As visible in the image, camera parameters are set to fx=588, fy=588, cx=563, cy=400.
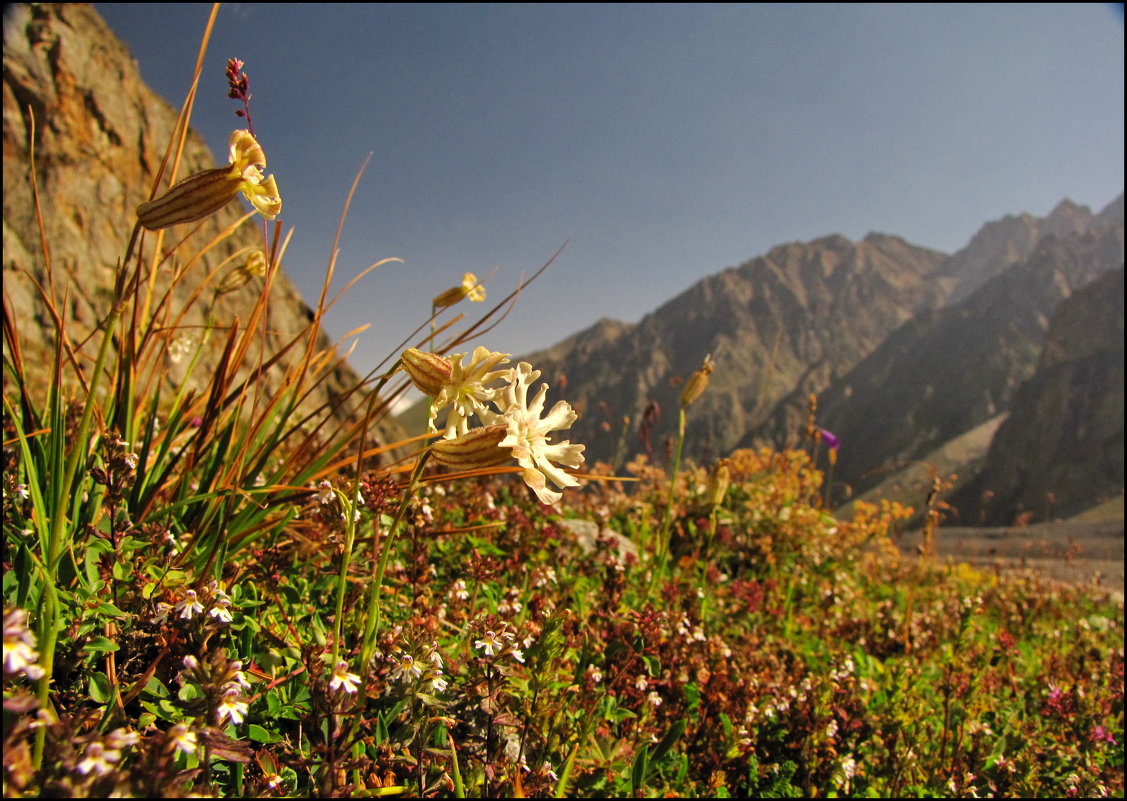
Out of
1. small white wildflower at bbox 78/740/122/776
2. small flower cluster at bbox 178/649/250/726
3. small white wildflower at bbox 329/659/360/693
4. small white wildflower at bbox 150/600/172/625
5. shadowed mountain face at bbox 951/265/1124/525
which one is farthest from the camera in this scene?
shadowed mountain face at bbox 951/265/1124/525

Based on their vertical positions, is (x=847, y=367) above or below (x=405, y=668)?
above

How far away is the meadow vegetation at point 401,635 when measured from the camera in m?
1.17

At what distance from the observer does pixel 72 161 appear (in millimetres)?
8578

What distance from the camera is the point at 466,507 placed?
3.22 m

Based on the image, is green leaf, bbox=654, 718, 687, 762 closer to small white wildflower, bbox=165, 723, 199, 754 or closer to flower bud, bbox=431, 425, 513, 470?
flower bud, bbox=431, 425, 513, 470

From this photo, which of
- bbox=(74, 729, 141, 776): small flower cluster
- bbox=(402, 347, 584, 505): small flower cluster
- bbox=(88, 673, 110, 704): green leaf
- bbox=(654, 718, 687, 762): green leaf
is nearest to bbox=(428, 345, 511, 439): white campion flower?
bbox=(402, 347, 584, 505): small flower cluster

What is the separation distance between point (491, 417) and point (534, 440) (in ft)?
0.37

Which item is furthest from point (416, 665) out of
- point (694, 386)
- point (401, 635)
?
point (694, 386)

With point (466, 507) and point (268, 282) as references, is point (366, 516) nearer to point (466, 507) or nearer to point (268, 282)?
point (268, 282)

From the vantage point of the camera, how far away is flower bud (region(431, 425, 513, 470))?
1157 millimetres

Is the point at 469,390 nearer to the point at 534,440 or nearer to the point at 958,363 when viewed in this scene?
the point at 534,440

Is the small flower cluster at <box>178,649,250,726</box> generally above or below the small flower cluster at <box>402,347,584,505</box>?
below

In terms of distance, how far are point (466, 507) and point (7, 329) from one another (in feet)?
6.57

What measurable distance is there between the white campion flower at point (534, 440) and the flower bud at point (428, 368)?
141mm
